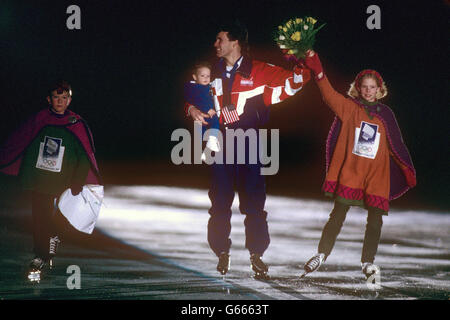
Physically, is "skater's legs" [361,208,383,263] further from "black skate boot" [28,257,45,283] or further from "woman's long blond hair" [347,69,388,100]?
"black skate boot" [28,257,45,283]

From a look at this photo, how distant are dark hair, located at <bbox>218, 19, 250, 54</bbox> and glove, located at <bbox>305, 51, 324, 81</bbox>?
0.56 meters

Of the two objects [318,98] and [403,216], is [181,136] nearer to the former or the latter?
[403,216]

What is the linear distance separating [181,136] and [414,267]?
2406 millimetres

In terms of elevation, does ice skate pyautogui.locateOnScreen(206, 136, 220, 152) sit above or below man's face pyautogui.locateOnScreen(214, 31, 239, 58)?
below

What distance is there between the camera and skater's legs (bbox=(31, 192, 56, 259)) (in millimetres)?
5543

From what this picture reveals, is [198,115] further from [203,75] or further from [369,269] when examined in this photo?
[369,269]

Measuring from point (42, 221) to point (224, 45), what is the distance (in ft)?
Result: 6.82

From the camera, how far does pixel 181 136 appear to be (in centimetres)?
576

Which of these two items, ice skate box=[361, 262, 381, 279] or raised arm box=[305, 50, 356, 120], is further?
ice skate box=[361, 262, 381, 279]

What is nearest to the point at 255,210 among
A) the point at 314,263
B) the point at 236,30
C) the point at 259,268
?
the point at 259,268

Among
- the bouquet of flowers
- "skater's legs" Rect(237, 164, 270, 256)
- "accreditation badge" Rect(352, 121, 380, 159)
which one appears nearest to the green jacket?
"skater's legs" Rect(237, 164, 270, 256)

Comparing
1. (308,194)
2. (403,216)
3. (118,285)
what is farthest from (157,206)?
(118,285)

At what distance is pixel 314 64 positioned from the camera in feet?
17.0

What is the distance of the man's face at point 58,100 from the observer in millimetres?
5527
